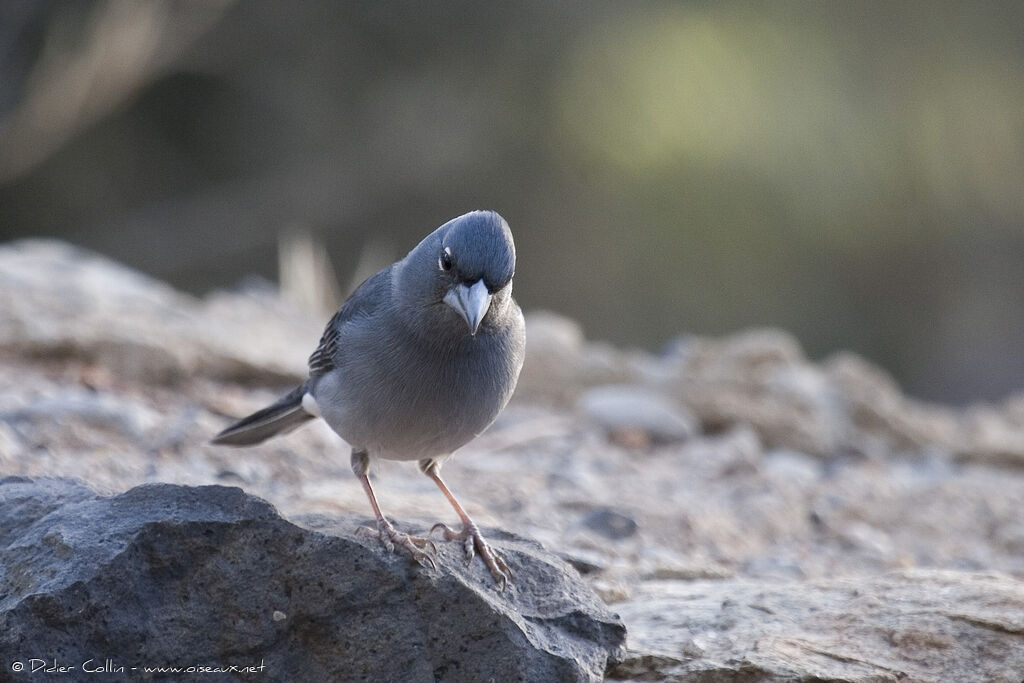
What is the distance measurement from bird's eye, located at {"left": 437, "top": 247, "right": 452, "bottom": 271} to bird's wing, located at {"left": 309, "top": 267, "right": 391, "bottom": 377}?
16.4 inches

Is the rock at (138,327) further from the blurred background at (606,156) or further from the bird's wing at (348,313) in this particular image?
the blurred background at (606,156)

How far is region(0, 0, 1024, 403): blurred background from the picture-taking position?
13711 mm

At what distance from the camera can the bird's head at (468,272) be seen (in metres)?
3.44

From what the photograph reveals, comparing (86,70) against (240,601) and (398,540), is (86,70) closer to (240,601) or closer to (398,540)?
(398,540)

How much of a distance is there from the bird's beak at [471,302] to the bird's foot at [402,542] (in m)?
0.58

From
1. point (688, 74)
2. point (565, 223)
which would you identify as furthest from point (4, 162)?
point (688, 74)

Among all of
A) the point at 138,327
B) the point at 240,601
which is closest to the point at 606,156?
the point at 138,327

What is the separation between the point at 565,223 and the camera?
14.5 meters

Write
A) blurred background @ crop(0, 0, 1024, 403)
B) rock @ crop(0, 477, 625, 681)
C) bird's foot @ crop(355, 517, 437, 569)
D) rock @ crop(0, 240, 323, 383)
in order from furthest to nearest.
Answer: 1. blurred background @ crop(0, 0, 1024, 403)
2. rock @ crop(0, 240, 323, 383)
3. bird's foot @ crop(355, 517, 437, 569)
4. rock @ crop(0, 477, 625, 681)

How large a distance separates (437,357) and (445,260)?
304 mm

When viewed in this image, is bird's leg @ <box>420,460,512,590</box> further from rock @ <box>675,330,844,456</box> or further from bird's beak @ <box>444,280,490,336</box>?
rock @ <box>675,330,844,456</box>

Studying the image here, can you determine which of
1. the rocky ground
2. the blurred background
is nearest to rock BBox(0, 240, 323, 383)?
Answer: the rocky ground

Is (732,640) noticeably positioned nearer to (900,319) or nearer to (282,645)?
(282,645)

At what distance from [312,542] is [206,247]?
11.7 metres
